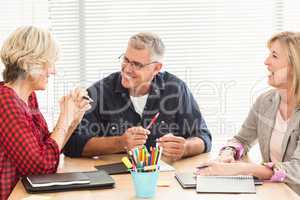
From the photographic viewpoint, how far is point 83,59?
10.7 ft

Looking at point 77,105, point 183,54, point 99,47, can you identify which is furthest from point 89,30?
point 77,105

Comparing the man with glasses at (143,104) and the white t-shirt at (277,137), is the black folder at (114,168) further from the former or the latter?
the white t-shirt at (277,137)

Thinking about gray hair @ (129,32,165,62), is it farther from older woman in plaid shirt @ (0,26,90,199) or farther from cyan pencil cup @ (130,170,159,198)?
cyan pencil cup @ (130,170,159,198)

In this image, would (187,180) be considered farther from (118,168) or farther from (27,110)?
(27,110)

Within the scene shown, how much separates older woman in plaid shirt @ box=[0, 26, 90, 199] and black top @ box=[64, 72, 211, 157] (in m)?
0.27

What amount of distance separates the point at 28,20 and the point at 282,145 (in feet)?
5.90

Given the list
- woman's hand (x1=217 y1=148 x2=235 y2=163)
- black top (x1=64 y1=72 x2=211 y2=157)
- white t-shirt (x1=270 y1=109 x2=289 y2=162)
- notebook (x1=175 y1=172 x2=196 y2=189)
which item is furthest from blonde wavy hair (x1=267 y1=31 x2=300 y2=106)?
notebook (x1=175 y1=172 x2=196 y2=189)

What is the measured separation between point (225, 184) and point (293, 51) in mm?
830

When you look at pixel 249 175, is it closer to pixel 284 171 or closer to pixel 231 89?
pixel 284 171

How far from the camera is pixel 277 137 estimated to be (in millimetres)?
2439

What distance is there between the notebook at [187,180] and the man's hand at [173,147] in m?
0.27

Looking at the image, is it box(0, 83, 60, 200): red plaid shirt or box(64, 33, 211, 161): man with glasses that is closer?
box(0, 83, 60, 200): red plaid shirt

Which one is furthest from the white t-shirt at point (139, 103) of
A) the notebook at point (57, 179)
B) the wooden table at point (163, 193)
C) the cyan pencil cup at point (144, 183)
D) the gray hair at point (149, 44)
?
the cyan pencil cup at point (144, 183)

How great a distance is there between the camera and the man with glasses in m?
2.64
